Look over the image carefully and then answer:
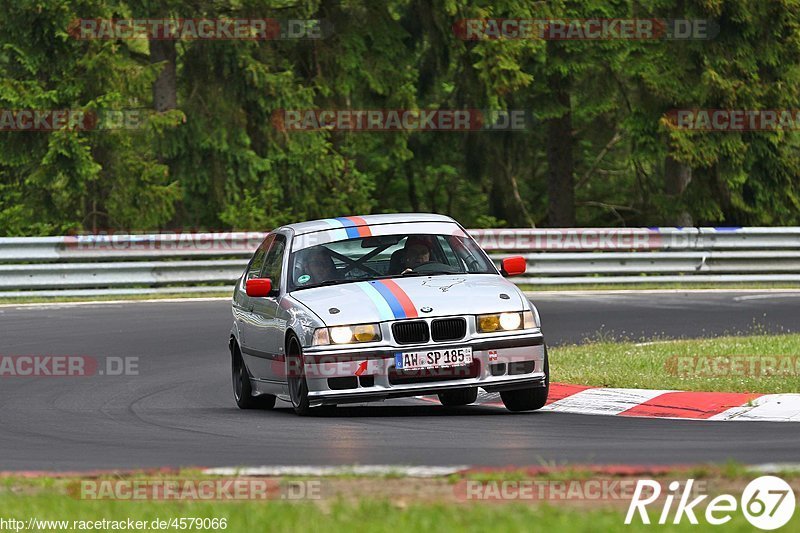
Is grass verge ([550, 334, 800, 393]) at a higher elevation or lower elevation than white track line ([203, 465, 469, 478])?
lower

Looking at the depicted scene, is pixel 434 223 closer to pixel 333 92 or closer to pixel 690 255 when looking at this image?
pixel 690 255

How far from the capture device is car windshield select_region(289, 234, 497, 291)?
12.7 metres

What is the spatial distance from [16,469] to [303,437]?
6.65ft

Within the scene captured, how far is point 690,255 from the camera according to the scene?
Answer: 27.0 m

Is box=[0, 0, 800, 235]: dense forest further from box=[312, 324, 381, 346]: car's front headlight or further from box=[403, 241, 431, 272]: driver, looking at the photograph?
box=[312, 324, 381, 346]: car's front headlight

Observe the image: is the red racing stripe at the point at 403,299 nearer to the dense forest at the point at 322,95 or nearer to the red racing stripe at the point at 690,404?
the red racing stripe at the point at 690,404

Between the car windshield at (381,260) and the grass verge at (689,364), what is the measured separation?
59.4 inches

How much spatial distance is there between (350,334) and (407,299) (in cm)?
51

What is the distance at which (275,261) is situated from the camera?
529 inches

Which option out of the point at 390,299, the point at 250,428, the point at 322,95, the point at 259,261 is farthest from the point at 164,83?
the point at 250,428

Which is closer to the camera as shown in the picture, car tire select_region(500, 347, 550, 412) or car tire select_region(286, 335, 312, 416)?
car tire select_region(286, 335, 312, 416)

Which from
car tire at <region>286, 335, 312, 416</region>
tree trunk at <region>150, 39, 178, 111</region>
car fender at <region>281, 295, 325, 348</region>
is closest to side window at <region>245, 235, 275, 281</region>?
car fender at <region>281, 295, 325, 348</region>

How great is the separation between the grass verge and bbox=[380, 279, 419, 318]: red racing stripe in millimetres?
2281

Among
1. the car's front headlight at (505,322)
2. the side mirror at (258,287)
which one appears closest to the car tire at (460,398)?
the car's front headlight at (505,322)
